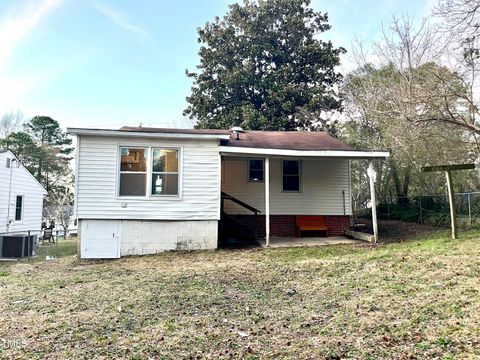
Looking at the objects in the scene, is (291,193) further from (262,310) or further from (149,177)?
(262,310)

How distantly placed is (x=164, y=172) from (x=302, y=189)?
495cm

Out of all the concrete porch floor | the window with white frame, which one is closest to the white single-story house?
the concrete porch floor

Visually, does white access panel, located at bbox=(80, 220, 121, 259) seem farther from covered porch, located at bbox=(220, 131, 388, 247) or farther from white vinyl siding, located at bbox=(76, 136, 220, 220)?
covered porch, located at bbox=(220, 131, 388, 247)

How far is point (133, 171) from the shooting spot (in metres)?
10.1

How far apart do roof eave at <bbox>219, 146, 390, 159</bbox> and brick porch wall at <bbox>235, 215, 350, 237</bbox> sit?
109 inches

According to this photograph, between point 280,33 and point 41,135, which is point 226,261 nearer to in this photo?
point 280,33

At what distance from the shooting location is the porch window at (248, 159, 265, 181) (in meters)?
12.8

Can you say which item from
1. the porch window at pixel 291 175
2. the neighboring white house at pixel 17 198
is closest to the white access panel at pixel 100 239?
the porch window at pixel 291 175

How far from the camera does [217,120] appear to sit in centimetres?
2298

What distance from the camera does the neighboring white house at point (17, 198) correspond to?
51.5ft

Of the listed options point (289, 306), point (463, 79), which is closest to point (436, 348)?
point (289, 306)

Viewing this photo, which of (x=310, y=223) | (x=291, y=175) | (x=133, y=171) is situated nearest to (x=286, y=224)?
(x=310, y=223)

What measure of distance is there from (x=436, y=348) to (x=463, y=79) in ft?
29.2

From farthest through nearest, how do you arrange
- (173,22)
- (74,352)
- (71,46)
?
(173,22), (71,46), (74,352)
